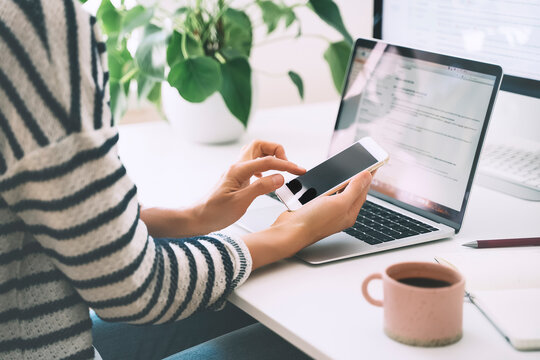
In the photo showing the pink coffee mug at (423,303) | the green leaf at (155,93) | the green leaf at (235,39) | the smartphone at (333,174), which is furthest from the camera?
the green leaf at (155,93)

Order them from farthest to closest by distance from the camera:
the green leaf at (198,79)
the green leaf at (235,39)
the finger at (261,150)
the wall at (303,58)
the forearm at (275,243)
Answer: the wall at (303,58) < the green leaf at (235,39) < the green leaf at (198,79) < the finger at (261,150) < the forearm at (275,243)

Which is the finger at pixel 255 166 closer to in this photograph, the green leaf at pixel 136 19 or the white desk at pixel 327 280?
the white desk at pixel 327 280

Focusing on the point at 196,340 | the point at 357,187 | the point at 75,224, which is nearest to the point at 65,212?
the point at 75,224

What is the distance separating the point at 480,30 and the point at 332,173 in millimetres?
438

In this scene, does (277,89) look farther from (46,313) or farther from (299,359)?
(46,313)

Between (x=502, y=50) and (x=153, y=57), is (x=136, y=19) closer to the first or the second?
(x=153, y=57)

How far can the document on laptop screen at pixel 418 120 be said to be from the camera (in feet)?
2.73

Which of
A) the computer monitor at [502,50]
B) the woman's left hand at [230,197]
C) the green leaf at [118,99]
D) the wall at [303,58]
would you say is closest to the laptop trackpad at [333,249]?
the woman's left hand at [230,197]

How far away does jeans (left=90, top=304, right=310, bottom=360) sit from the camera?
793 mm

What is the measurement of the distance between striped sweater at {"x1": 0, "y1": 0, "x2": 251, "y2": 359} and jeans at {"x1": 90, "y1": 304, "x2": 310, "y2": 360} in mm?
158

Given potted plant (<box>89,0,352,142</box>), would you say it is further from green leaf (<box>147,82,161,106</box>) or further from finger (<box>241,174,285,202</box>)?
finger (<box>241,174,285,202</box>)

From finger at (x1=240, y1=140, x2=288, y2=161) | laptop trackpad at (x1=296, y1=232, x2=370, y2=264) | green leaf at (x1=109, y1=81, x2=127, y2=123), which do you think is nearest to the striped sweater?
laptop trackpad at (x1=296, y1=232, x2=370, y2=264)

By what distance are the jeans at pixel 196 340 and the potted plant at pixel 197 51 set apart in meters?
0.39

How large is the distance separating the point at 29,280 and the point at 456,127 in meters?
0.57
